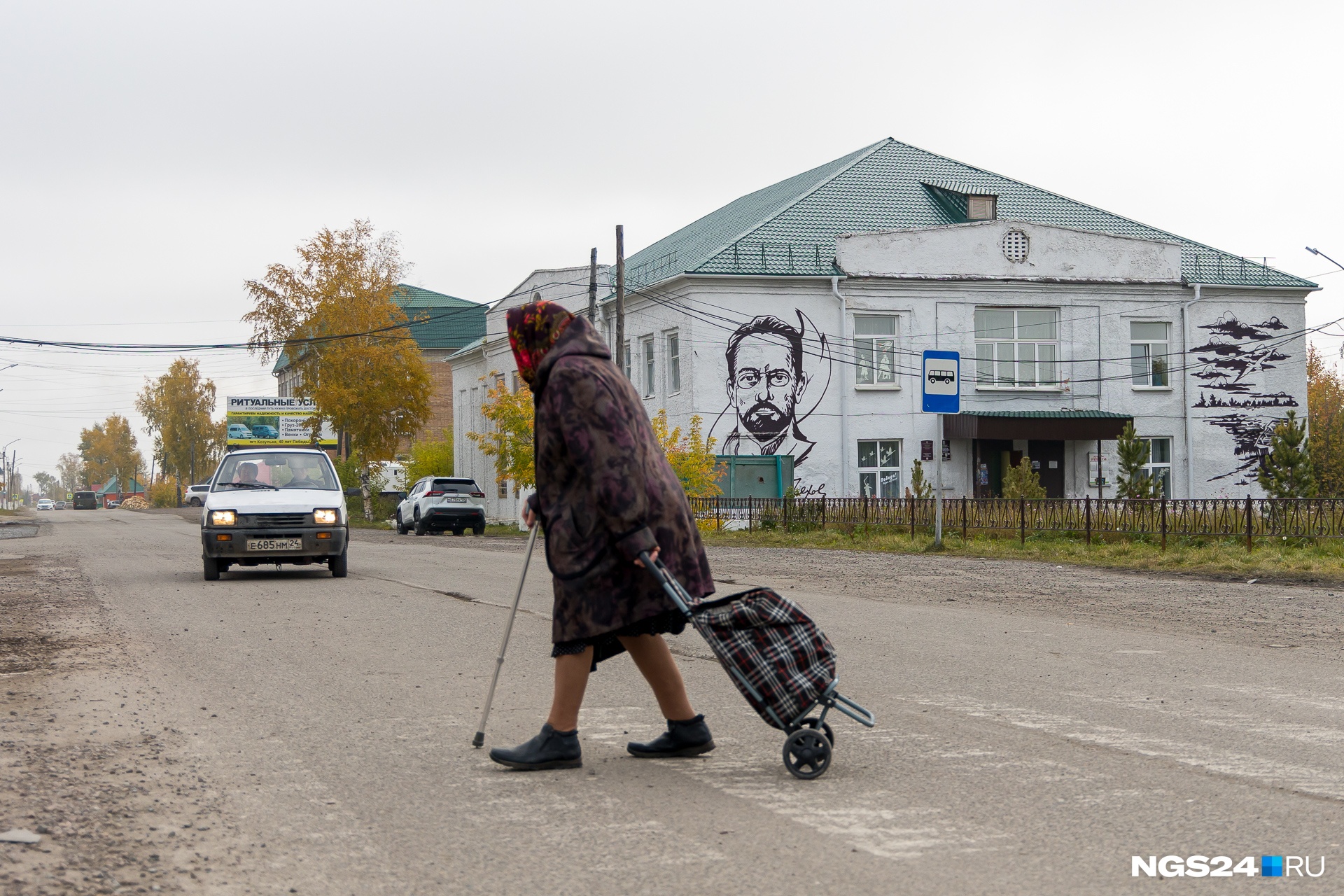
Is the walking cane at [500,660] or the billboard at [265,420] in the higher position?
the billboard at [265,420]

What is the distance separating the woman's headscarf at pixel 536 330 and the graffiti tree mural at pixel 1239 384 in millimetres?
36583

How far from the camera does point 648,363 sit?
40.7 metres

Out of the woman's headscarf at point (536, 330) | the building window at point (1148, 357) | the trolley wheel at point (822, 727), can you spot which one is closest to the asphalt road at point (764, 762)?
the trolley wheel at point (822, 727)

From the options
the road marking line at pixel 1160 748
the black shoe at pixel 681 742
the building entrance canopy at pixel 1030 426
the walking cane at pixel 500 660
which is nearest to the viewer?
the road marking line at pixel 1160 748

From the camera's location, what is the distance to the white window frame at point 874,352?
36812 mm

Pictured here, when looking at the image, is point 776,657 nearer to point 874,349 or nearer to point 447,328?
point 874,349

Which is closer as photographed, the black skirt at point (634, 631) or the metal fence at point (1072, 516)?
the black skirt at point (634, 631)

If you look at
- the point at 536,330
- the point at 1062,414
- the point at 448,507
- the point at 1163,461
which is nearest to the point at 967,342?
the point at 1062,414

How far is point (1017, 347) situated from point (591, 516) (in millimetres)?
34578

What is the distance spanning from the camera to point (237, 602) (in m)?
13.4

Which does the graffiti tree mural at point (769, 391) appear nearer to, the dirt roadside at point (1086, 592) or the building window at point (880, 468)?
the building window at point (880, 468)

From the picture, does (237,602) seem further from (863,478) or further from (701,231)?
(701,231)

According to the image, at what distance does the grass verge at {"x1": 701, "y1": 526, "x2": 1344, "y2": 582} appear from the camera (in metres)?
16.2

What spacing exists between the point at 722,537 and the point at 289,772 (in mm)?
22157
